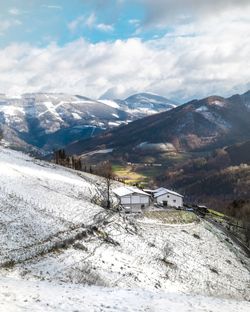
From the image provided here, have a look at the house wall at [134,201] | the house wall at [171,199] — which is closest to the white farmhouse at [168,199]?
the house wall at [171,199]

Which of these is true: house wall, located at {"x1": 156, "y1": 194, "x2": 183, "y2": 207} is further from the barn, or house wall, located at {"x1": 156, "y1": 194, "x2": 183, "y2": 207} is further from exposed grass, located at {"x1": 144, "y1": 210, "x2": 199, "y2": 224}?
exposed grass, located at {"x1": 144, "y1": 210, "x2": 199, "y2": 224}

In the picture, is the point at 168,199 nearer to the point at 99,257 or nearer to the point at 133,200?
the point at 133,200

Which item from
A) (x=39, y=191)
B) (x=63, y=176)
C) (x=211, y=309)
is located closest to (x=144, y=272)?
(x=211, y=309)

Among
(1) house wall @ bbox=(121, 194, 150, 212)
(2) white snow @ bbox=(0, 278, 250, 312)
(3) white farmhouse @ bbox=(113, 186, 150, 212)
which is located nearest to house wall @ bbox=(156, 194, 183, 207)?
(3) white farmhouse @ bbox=(113, 186, 150, 212)

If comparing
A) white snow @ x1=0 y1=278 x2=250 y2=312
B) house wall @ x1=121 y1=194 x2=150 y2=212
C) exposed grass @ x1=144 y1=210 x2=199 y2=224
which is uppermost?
white snow @ x1=0 y1=278 x2=250 y2=312

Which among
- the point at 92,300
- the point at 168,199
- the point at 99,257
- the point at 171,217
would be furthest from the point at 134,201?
the point at 92,300

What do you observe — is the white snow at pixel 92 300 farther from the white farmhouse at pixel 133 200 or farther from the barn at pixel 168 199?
the barn at pixel 168 199
